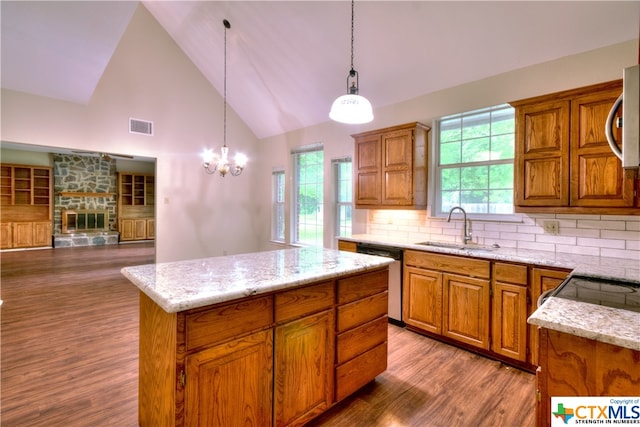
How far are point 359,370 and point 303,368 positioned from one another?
537 mm

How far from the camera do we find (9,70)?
3.79 metres

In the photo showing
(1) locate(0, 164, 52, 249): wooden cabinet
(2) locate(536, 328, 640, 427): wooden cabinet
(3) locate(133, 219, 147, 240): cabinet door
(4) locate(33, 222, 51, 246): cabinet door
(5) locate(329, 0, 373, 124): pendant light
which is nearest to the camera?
(2) locate(536, 328, 640, 427): wooden cabinet

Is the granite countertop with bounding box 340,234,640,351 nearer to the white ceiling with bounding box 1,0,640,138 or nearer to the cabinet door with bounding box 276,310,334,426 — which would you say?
the cabinet door with bounding box 276,310,334,426

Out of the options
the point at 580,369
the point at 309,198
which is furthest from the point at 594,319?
the point at 309,198

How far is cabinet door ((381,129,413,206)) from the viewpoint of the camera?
3400mm

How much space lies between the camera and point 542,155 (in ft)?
8.19

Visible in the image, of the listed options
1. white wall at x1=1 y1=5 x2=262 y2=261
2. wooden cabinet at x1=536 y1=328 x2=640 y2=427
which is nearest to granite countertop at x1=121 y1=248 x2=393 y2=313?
wooden cabinet at x1=536 y1=328 x2=640 y2=427

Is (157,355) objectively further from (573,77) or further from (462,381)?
(573,77)

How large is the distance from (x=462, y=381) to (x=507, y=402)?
0.31m

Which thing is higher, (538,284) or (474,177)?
(474,177)

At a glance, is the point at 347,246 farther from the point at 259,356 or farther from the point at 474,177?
the point at 259,356

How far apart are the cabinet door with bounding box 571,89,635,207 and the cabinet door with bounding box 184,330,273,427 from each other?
8.42 feet

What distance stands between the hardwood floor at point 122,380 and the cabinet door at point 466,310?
0.55 feet

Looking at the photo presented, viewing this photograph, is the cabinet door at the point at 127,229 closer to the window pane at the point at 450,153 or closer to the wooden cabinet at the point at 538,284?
the window pane at the point at 450,153
